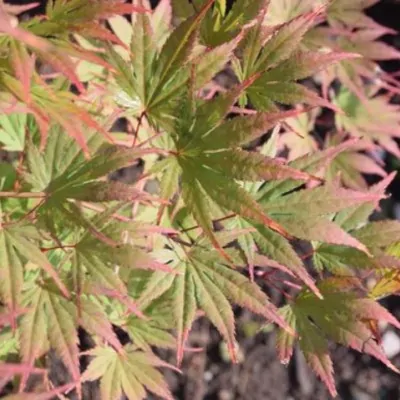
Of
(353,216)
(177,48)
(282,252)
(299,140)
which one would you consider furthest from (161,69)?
(299,140)

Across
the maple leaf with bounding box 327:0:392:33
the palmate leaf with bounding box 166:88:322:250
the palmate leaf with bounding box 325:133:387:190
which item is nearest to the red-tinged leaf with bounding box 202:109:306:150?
the palmate leaf with bounding box 166:88:322:250

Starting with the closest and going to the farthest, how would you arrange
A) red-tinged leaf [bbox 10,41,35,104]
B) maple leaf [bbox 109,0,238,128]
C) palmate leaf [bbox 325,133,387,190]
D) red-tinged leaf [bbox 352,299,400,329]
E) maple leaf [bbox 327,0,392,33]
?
red-tinged leaf [bbox 10,41,35,104], maple leaf [bbox 109,0,238,128], red-tinged leaf [bbox 352,299,400,329], maple leaf [bbox 327,0,392,33], palmate leaf [bbox 325,133,387,190]

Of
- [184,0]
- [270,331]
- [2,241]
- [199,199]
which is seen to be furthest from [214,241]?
[270,331]

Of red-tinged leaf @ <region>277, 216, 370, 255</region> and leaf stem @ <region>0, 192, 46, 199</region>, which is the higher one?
red-tinged leaf @ <region>277, 216, 370, 255</region>

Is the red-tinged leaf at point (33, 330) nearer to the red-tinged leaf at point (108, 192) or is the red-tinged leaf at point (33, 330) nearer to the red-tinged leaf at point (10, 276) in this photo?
the red-tinged leaf at point (10, 276)

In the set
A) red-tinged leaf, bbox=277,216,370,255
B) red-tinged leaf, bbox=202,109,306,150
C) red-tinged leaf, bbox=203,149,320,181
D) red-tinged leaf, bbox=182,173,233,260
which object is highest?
red-tinged leaf, bbox=202,109,306,150

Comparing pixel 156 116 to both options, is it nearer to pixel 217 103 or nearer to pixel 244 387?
pixel 217 103

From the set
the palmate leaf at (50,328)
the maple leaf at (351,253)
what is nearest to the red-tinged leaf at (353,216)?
the maple leaf at (351,253)

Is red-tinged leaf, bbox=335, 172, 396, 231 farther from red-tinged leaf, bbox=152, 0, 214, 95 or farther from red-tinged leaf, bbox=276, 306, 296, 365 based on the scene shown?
red-tinged leaf, bbox=152, 0, 214, 95
